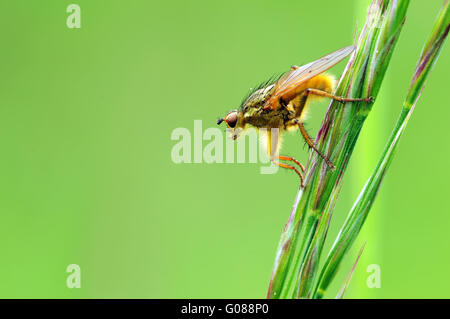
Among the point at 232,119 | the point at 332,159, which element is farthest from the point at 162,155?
the point at 332,159

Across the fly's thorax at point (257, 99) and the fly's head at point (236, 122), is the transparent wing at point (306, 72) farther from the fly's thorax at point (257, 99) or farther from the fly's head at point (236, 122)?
the fly's head at point (236, 122)

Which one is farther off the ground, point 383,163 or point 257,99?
point 257,99

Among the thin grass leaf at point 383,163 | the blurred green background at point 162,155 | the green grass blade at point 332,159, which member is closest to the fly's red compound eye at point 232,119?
the blurred green background at point 162,155

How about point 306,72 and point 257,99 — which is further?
point 257,99

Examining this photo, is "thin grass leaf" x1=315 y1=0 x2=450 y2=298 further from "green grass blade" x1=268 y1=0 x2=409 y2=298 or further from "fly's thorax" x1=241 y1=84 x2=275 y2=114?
"fly's thorax" x1=241 y1=84 x2=275 y2=114

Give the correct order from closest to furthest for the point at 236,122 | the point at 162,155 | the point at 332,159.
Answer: the point at 332,159 → the point at 236,122 → the point at 162,155

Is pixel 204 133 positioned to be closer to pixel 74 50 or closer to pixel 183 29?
pixel 183 29

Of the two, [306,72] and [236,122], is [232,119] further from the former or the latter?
[306,72]
